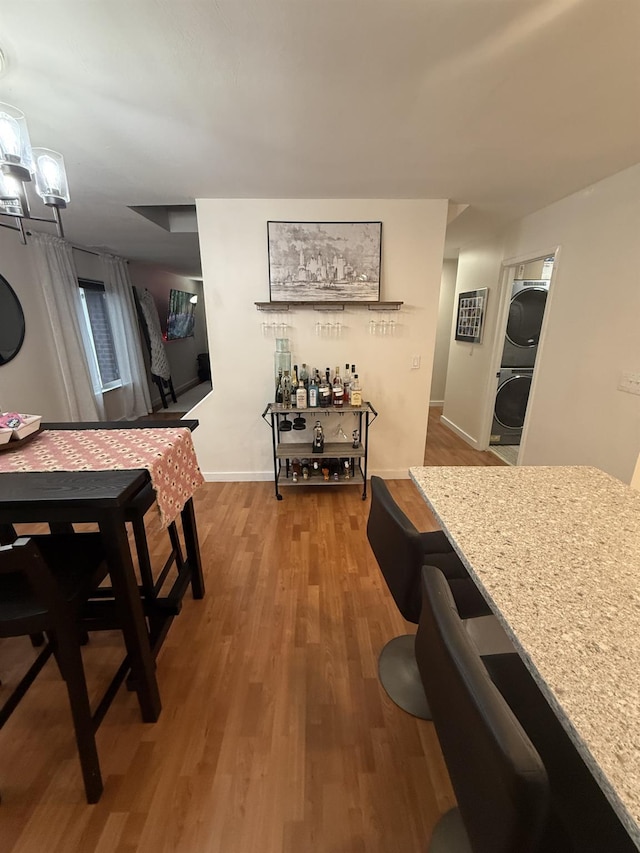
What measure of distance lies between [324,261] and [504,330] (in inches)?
79.4

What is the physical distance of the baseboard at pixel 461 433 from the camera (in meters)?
4.04

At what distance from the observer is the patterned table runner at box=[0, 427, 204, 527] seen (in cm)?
125

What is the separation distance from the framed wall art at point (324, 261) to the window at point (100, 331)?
3059 millimetres

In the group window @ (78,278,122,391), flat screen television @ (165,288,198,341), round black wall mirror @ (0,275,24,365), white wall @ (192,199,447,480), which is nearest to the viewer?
white wall @ (192,199,447,480)

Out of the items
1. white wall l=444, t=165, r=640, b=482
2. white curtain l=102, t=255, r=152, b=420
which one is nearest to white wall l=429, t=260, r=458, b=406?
white wall l=444, t=165, r=640, b=482

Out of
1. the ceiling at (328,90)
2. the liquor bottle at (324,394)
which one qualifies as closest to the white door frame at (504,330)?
the ceiling at (328,90)

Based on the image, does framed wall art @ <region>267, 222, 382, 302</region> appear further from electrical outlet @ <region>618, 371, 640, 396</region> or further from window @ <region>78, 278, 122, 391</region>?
window @ <region>78, 278, 122, 391</region>

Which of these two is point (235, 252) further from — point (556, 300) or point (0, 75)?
point (556, 300)

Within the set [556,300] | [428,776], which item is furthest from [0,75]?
[556,300]

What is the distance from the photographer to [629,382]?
2156 mm

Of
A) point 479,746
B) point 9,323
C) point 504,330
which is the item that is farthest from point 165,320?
point 479,746

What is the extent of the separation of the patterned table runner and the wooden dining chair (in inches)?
11.0

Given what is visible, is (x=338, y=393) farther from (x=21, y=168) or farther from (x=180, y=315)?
(x=180, y=315)

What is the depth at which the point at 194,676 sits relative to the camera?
1.50 metres
